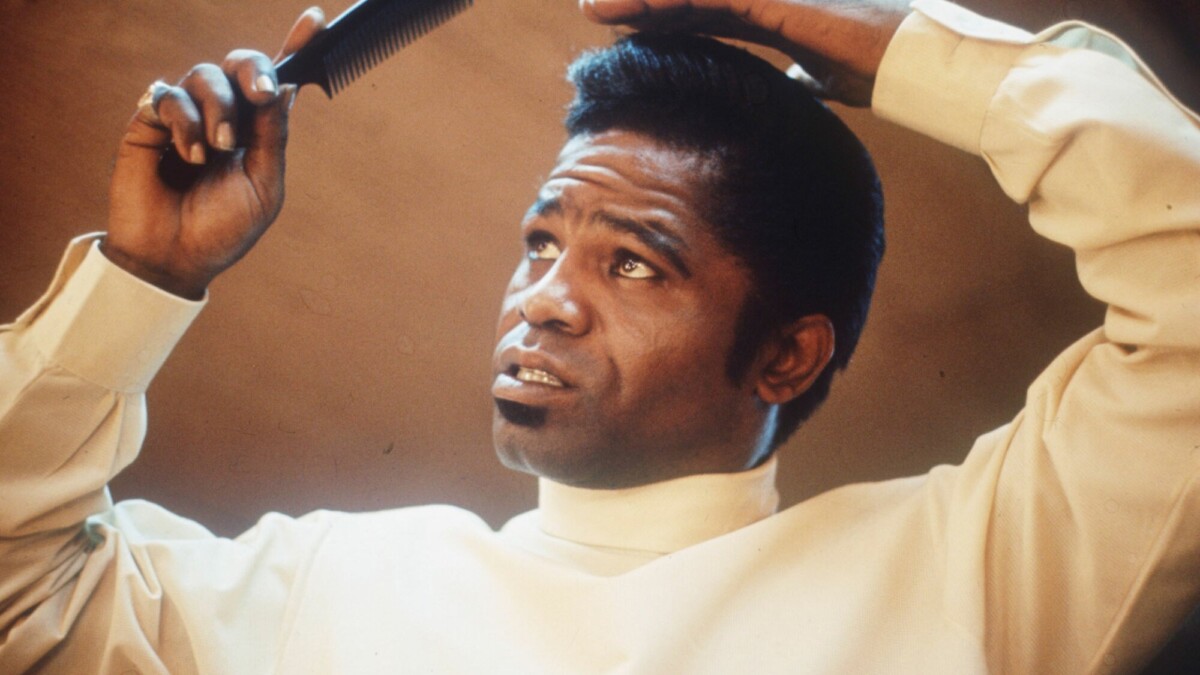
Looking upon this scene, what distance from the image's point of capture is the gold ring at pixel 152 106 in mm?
983

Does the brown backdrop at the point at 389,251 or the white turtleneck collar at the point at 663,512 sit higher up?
the brown backdrop at the point at 389,251

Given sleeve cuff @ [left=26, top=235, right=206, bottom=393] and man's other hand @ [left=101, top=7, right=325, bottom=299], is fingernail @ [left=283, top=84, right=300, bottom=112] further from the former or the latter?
sleeve cuff @ [left=26, top=235, right=206, bottom=393]

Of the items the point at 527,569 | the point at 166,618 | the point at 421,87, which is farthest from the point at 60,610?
the point at 421,87

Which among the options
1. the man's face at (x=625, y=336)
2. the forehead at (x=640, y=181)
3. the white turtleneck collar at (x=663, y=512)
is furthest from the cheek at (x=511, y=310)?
the white turtleneck collar at (x=663, y=512)

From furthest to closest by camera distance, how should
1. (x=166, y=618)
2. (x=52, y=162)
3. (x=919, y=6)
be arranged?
1. (x=52, y=162)
2. (x=166, y=618)
3. (x=919, y=6)

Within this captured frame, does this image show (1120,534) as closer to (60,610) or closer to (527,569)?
(527,569)

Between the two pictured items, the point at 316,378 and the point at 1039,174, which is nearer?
the point at 1039,174

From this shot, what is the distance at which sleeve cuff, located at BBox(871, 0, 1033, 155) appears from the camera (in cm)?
91

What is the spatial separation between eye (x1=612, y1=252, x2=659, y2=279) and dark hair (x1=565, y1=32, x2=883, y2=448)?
0.33 feet

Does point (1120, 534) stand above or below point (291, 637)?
above

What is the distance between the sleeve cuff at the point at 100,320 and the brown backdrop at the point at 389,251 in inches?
17.3

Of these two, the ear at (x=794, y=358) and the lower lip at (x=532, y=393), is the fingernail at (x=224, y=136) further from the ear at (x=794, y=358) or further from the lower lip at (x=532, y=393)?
the ear at (x=794, y=358)

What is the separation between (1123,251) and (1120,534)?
266 millimetres

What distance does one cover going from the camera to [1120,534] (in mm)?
872
